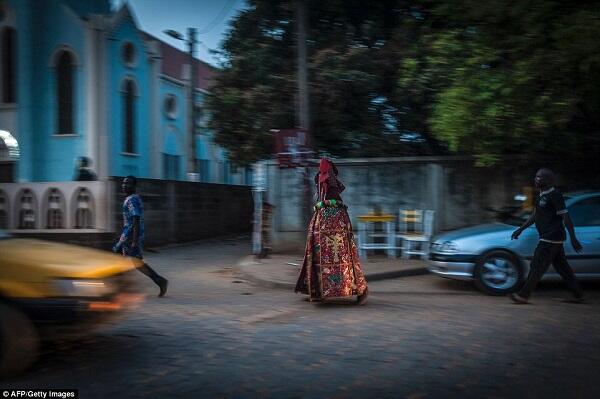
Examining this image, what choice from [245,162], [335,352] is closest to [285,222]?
[245,162]

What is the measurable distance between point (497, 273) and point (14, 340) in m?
6.35

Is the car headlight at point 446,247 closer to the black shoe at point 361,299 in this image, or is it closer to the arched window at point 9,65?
the black shoe at point 361,299

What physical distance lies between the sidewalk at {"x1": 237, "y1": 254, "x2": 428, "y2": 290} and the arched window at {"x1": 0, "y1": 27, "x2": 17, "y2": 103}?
11593mm

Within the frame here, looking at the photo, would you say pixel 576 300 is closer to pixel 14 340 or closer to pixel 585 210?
pixel 585 210

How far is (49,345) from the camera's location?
5285 millimetres

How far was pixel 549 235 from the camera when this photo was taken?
7.26 meters

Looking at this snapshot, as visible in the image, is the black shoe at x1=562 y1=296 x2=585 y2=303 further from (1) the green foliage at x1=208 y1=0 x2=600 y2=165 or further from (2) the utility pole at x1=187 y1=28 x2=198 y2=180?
(2) the utility pole at x1=187 y1=28 x2=198 y2=180

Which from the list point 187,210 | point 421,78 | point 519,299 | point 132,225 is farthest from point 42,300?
point 187,210

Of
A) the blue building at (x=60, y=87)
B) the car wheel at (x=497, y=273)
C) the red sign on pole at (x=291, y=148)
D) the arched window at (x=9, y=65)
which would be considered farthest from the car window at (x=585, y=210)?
the arched window at (x=9, y=65)

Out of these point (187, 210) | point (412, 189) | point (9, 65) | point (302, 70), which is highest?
point (9, 65)

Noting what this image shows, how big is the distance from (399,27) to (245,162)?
18.2 feet

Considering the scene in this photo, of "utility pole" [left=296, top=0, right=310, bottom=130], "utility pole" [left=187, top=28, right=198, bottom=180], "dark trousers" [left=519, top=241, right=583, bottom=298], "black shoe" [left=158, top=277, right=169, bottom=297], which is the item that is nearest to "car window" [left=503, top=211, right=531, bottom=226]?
"dark trousers" [left=519, top=241, right=583, bottom=298]

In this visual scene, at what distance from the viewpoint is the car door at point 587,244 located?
8156 mm

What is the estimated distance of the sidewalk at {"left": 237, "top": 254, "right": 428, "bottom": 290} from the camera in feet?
30.6
